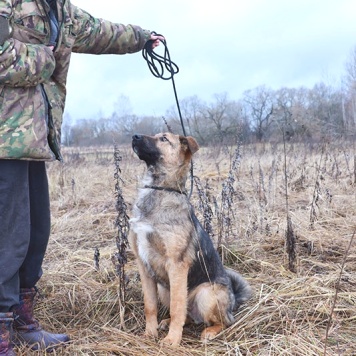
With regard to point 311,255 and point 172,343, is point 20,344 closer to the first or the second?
point 172,343

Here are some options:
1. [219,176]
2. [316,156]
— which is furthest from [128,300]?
[316,156]

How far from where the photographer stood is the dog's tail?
Result: 12.1 feet

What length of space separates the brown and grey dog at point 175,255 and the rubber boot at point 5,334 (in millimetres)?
1035

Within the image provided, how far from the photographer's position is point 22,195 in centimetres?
274

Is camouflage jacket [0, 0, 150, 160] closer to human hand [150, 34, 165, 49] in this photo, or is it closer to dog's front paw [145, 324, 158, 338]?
human hand [150, 34, 165, 49]

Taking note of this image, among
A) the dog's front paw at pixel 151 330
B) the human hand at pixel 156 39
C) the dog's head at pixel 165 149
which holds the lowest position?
the dog's front paw at pixel 151 330

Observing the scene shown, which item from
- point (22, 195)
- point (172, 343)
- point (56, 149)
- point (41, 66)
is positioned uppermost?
point (41, 66)

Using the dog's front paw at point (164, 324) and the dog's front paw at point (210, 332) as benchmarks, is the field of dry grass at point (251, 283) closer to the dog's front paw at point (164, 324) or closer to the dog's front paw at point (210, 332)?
the dog's front paw at point (210, 332)

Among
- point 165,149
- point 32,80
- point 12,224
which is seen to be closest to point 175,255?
point 165,149

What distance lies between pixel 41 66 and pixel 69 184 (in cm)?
730

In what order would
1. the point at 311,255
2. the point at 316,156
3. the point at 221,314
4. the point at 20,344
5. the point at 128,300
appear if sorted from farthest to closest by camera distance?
1. the point at 316,156
2. the point at 311,255
3. the point at 128,300
4. the point at 221,314
5. the point at 20,344

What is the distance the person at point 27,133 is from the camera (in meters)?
2.55

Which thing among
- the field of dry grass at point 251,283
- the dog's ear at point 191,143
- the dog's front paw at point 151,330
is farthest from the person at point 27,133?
the dog's ear at point 191,143

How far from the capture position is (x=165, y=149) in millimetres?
3764
